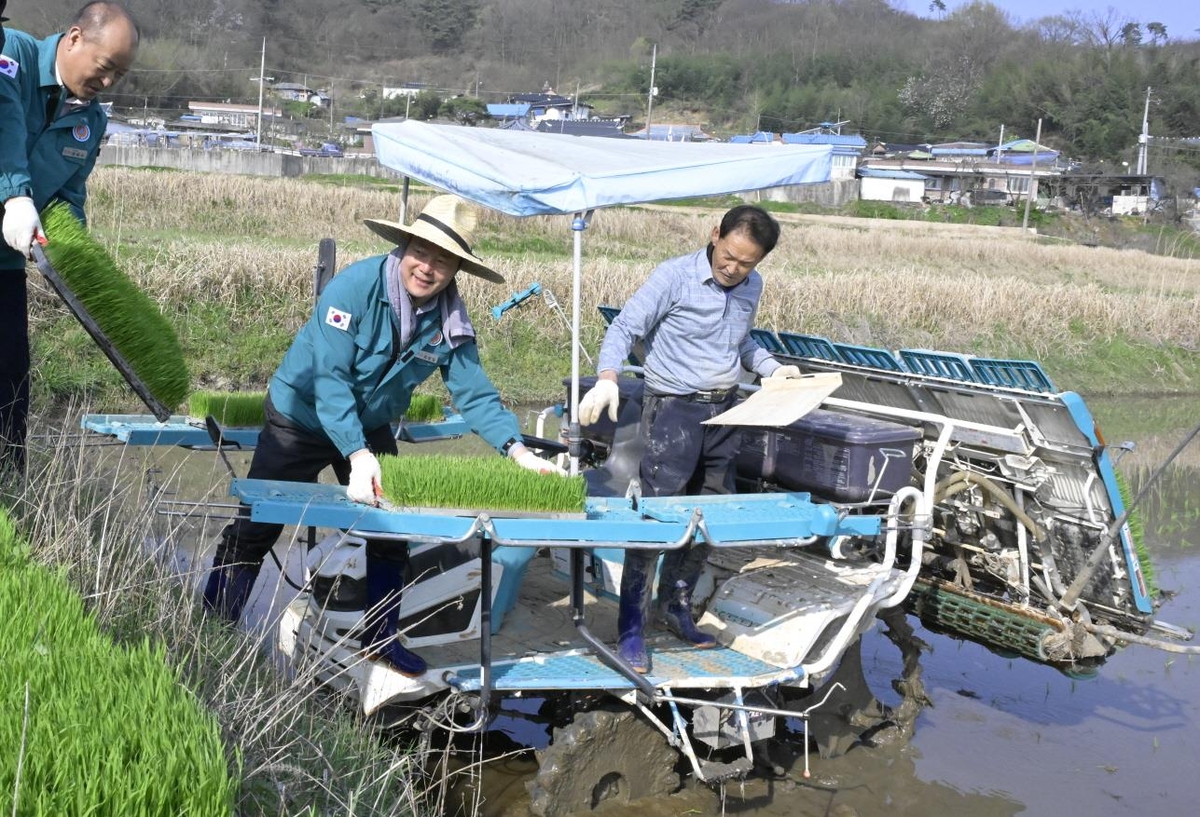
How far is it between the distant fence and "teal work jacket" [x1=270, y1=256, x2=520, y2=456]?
3798 centimetres

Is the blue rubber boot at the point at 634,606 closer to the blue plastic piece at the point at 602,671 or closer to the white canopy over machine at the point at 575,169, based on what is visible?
the blue plastic piece at the point at 602,671

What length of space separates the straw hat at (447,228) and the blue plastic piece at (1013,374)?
2443mm

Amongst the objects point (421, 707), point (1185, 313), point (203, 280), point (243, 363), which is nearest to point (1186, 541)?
point (421, 707)

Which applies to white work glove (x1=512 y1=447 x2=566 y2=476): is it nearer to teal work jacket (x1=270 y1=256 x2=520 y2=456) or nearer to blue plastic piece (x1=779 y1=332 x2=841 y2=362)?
teal work jacket (x1=270 y1=256 x2=520 y2=456)

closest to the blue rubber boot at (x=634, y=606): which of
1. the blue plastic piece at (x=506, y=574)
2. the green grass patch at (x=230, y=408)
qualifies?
the blue plastic piece at (x=506, y=574)

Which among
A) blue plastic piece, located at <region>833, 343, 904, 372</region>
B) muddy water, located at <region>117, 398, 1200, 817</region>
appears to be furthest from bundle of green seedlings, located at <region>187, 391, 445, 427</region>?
blue plastic piece, located at <region>833, 343, 904, 372</region>

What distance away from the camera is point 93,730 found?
2.61 m

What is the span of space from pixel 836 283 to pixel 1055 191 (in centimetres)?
4834

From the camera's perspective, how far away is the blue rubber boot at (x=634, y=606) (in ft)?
16.1

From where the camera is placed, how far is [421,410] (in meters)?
6.83

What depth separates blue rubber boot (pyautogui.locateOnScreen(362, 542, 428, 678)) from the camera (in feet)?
15.0

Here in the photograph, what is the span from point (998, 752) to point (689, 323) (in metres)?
2.61

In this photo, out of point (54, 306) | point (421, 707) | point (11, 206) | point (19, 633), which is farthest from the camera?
point (54, 306)

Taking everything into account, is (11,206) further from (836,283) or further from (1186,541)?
(836,283)
